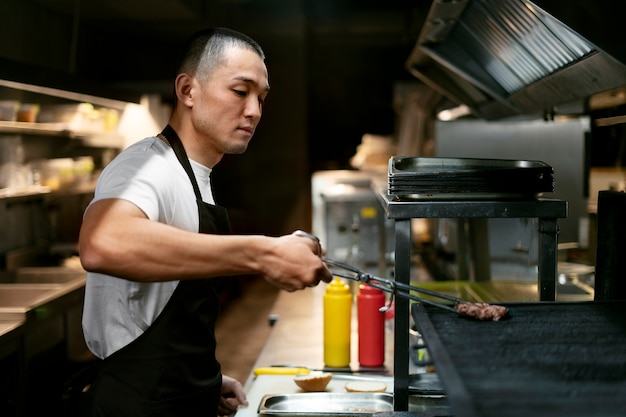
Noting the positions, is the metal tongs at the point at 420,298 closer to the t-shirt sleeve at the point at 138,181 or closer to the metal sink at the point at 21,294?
the t-shirt sleeve at the point at 138,181

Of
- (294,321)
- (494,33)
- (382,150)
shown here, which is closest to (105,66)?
(382,150)

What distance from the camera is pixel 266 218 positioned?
28.4 feet

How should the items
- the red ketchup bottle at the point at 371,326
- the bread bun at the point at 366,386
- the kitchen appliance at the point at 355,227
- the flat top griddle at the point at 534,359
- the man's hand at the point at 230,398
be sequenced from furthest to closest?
the kitchen appliance at the point at 355,227 < the red ketchup bottle at the point at 371,326 < the bread bun at the point at 366,386 < the man's hand at the point at 230,398 < the flat top griddle at the point at 534,359

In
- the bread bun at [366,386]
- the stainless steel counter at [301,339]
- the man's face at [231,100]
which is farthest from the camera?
the stainless steel counter at [301,339]

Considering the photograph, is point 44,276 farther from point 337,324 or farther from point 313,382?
point 313,382

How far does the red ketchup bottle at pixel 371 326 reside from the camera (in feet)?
8.00

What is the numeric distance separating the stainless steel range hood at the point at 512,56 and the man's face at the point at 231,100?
28.6 inches

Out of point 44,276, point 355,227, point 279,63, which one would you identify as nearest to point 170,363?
point 355,227

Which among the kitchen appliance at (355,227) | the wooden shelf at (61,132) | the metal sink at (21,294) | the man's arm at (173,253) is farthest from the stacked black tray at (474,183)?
the wooden shelf at (61,132)

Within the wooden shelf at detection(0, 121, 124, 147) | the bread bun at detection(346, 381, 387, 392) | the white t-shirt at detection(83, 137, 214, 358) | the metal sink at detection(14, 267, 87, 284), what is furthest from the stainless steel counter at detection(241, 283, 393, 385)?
the wooden shelf at detection(0, 121, 124, 147)

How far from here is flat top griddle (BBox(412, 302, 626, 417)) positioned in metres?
0.98

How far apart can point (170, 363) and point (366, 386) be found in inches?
29.4

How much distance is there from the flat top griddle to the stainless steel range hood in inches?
25.3

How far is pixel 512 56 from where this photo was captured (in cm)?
267
